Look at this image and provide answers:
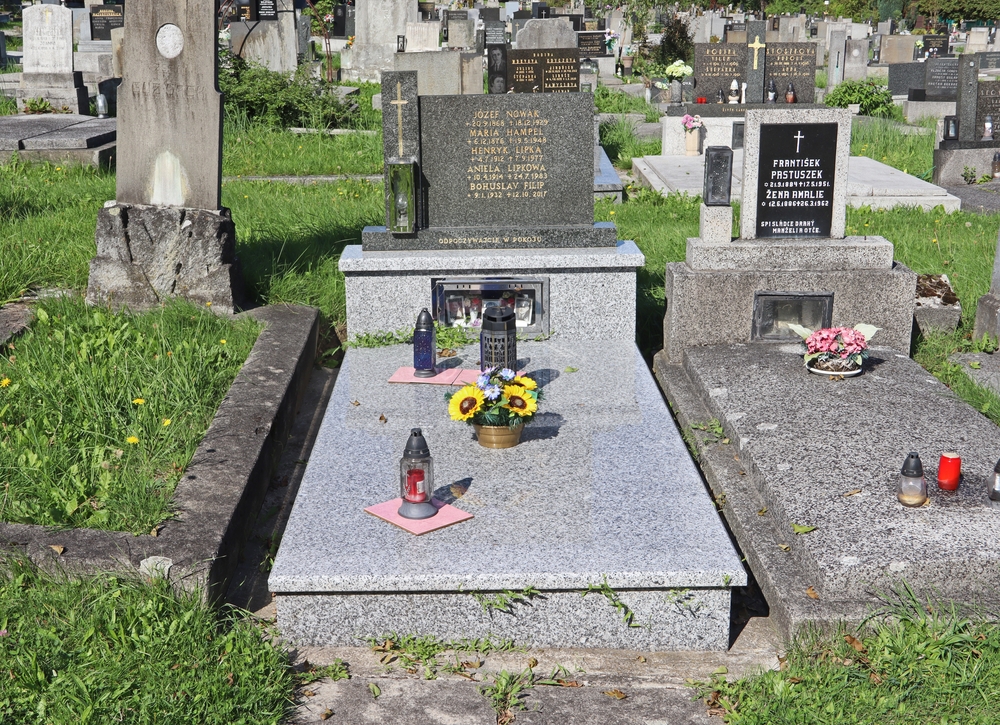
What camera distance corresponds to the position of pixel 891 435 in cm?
502

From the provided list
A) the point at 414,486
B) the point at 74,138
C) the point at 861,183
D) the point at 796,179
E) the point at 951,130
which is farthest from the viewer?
the point at 951,130

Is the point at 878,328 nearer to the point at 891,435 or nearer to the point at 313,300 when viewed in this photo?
the point at 891,435

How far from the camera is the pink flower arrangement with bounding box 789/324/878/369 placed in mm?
5859

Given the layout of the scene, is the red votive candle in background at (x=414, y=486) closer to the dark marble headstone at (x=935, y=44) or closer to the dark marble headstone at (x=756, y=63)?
the dark marble headstone at (x=756, y=63)

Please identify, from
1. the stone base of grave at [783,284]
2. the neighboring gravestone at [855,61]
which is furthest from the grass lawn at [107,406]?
the neighboring gravestone at [855,61]

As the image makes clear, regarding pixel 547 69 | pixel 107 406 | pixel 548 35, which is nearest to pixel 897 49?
pixel 548 35

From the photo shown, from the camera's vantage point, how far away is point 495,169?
Result: 22.4ft

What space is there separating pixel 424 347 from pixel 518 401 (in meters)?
1.25

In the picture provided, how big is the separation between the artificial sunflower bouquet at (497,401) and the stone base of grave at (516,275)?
1.96 m

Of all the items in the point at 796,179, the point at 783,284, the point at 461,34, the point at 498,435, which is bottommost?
the point at 498,435

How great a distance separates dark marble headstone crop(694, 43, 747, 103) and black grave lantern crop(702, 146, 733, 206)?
9691 millimetres

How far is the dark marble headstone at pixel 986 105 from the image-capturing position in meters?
13.2

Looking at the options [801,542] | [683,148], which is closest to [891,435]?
[801,542]

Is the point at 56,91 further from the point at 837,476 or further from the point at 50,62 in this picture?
the point at 837,476
